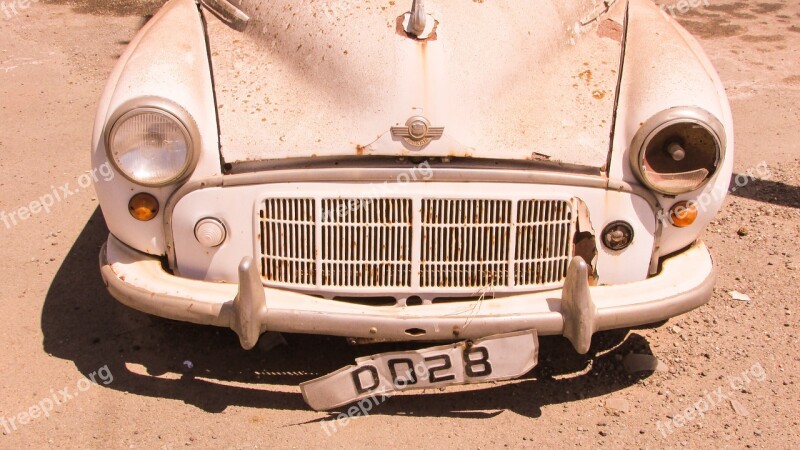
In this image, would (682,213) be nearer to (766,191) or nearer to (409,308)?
(409,308)

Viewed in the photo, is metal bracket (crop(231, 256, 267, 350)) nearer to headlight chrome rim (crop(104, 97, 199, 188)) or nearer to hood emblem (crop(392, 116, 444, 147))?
headlight chrome rim (crop(104, 97, 199, 188))

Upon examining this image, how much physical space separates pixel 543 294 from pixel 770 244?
6.51ft

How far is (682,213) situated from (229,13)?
2091 millimetres

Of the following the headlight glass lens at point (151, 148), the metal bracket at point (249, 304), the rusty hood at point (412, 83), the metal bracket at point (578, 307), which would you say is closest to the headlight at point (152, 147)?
the headlight glass lens at point (151, 148)

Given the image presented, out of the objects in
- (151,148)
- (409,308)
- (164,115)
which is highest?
(164,115)

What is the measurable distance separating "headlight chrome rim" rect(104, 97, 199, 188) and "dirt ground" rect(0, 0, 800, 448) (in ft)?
2.98

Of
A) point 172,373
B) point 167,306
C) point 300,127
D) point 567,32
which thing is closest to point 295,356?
point 172,373

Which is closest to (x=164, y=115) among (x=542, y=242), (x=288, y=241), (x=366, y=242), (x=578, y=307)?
(x=288, y=241)

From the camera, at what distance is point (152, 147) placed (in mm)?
3170

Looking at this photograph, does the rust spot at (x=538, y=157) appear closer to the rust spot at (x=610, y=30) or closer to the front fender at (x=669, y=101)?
the front fender at (x=669, y=101)

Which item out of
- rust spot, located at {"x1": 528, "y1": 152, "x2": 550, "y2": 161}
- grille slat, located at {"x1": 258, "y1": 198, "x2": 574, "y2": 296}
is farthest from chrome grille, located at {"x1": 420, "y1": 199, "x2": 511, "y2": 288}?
rust spot, located at {"x1": 528, "y1": 152, "x2": 550, "y2": 161}

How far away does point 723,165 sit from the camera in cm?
331

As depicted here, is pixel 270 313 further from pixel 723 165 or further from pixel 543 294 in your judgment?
pixel 723 165

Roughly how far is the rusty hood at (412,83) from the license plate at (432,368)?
68cm
